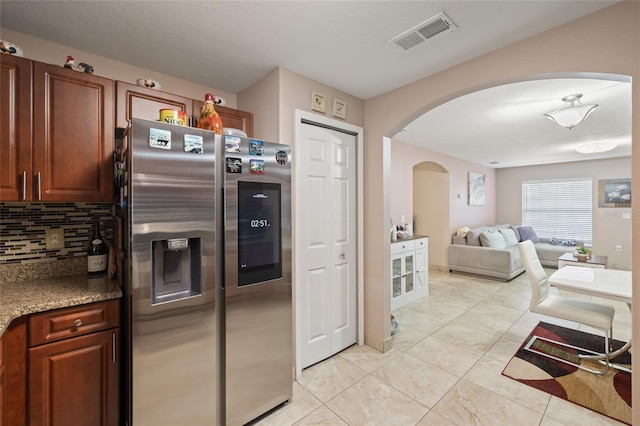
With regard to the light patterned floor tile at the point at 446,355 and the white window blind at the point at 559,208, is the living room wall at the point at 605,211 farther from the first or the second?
the light patterned floor tile at the point at 446,355

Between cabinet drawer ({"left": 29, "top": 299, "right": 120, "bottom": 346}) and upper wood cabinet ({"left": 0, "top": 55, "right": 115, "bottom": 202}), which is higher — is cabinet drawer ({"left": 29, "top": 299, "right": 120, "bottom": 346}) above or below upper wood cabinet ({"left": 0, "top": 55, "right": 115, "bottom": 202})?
below

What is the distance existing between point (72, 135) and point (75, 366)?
4.23 feet

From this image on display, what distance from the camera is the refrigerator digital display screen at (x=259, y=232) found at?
171 centimetres

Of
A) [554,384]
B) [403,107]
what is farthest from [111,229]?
[554,384]

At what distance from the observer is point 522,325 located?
3199 millimetres

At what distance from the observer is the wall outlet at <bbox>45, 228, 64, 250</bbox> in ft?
5.98

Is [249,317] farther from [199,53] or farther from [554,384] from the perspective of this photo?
[554,384]

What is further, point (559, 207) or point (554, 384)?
point (559, 207)

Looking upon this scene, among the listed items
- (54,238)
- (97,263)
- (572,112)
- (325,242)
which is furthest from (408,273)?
(54,238)

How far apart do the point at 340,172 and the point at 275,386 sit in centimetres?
179

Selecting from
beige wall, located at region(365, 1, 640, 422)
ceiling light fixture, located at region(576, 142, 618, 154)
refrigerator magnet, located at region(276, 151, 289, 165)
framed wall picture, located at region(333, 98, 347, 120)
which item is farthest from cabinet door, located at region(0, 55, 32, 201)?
ceiling light fixture, located at region(576, 142, 618, 154)

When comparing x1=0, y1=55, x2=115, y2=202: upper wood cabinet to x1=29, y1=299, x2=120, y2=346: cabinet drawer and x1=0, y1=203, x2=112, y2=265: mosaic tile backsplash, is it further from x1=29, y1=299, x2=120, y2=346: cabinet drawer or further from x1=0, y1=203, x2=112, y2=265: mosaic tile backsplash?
x1=29, y1=299, x2=120, y2=346: cabinet drawer

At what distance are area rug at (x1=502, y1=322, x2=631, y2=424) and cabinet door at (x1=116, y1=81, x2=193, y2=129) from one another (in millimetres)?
3354

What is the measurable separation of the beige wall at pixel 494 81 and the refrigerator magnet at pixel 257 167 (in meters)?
1.31
